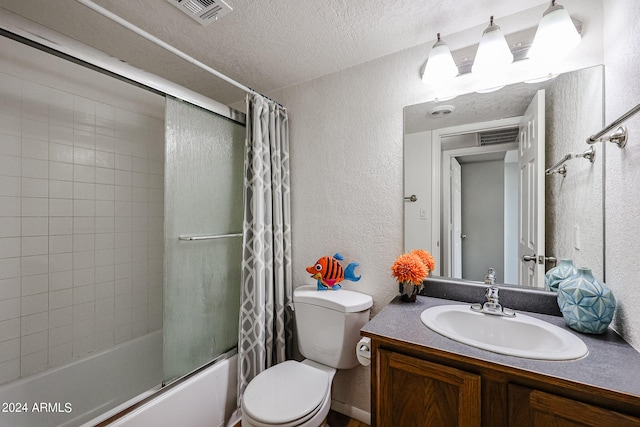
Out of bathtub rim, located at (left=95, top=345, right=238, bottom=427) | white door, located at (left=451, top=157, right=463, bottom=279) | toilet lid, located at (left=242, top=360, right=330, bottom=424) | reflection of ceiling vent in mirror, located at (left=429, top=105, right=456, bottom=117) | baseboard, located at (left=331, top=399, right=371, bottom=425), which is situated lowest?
baseboard, located at (left=331, top=399, right=371, bottom=425)

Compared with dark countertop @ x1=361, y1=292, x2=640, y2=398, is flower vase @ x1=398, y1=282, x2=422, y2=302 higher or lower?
higher

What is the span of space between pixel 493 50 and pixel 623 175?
0.72 meters

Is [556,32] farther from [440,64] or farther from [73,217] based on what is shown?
[73,217]

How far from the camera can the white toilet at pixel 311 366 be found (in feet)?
3.77

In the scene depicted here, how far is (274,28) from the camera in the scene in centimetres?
137

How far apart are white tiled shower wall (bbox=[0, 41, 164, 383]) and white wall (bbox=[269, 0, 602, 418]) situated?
1.21 meters

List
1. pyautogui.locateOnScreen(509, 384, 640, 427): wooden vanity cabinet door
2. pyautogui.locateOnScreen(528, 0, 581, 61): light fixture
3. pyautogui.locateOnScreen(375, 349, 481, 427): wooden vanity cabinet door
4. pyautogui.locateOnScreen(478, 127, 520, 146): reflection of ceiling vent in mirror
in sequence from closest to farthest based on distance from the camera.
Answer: pyautogui.locateOnScreen(509, 384, 640, 427): wooden vanity cabinet door < pyautogui.locateOnScreen(375, 349, 481, 427): wooden vanity cabinet door < pyautogui.locateOnScreen(528, 0, 581, 61): light fixture < pyautogui.locateOnScreen(478, 127, 520, 146): reflection of ceiling vent in mirror

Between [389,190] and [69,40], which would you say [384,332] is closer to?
[389,190]

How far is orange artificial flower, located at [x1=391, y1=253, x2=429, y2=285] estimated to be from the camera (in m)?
1.31

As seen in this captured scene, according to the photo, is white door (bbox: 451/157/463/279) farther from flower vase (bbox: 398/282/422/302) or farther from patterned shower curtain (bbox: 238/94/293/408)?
patterned shower curtain (bbox: 238/94/293/408)

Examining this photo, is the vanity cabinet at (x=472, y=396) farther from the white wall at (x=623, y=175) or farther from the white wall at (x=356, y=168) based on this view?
the white wall at (x=356, y=168)

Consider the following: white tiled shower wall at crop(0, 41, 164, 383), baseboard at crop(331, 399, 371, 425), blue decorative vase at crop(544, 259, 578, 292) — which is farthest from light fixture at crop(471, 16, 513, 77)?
white tiled shower wall at crop(0, 41, 164, 383)

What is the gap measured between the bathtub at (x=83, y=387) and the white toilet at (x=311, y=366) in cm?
62

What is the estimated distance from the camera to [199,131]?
1.55 metres
